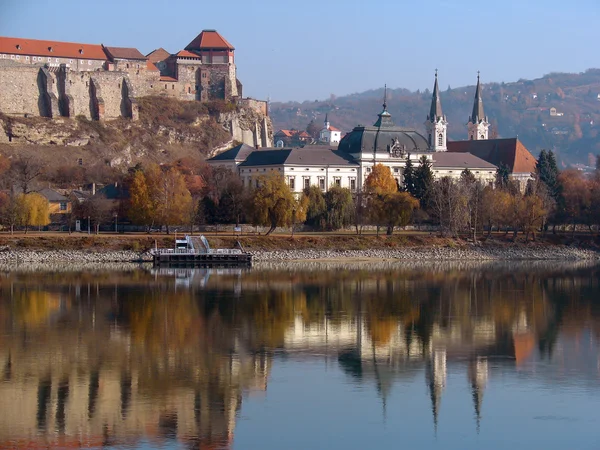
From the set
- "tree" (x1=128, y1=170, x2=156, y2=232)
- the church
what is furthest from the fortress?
"tree" (x1=128, y1=170, x2=156, y2=232)

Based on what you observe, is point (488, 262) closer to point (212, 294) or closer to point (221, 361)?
point (212, 294)

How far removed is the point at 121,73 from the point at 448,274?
166 feet

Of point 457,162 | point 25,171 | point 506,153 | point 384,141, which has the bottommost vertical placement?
point 25,171

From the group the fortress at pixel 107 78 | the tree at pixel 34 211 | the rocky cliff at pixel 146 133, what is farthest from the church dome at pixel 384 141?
the tree at pixel 34 211

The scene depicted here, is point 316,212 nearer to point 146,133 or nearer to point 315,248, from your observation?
point 315,248

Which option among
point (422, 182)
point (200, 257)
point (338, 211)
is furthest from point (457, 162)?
point (200, 257)

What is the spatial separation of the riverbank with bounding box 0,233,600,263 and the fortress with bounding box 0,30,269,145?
33700 millimetres

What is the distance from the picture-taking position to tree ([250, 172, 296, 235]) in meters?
64.3

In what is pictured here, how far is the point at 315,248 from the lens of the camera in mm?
61594

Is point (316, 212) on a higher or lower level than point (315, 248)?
higher

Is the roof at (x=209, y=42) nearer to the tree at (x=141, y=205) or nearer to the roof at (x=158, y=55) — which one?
the roof at (x=158, y=55)

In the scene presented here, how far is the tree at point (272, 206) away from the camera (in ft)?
211

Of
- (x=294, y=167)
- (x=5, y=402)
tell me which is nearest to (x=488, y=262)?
(x=294, y=167)

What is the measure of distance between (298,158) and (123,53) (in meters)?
26.6
